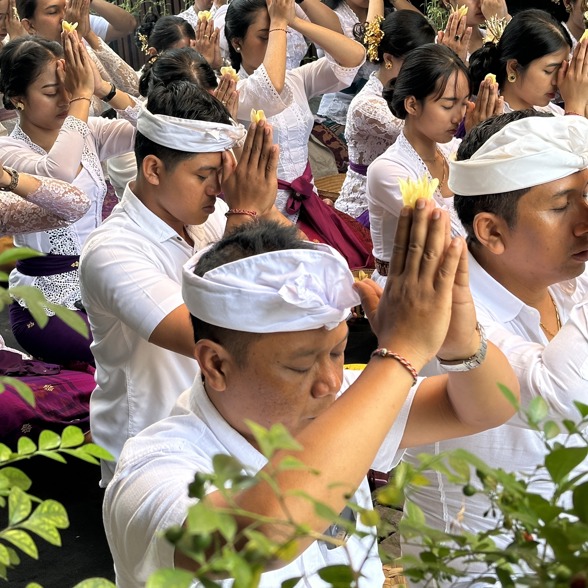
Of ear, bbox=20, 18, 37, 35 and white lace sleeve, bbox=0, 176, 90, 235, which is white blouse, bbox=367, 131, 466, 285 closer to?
white lace sleeve, bbox=0, 176, 90, 235

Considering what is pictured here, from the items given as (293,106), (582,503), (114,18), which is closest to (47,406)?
(293,106)

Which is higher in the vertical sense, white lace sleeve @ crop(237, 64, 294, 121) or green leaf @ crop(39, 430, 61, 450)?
green leaf @ crop(39, 430, 61, 450)

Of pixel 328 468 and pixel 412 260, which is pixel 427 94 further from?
pixel 328 468

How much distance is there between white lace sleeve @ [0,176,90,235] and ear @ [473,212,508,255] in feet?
4.25

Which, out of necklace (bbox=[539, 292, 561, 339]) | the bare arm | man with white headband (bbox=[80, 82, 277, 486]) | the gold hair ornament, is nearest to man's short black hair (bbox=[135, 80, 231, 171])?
man with white headband (bbox=[80, 82, 277, 486])

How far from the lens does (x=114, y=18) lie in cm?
570

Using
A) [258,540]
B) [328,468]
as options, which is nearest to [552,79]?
[328,468]

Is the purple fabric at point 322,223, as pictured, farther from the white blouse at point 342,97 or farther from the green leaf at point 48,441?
the green leaf at point 48,441

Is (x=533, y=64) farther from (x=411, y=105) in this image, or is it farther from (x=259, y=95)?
(x=259, y=95)

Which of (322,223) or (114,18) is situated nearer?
(322,223)

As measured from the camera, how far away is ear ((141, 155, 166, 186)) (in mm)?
2227

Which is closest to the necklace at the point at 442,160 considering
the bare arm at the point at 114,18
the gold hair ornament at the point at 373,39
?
the gold hair ornament at the point at 373,39

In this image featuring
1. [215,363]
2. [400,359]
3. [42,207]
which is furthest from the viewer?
[42,207]

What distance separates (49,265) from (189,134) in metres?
1.11
